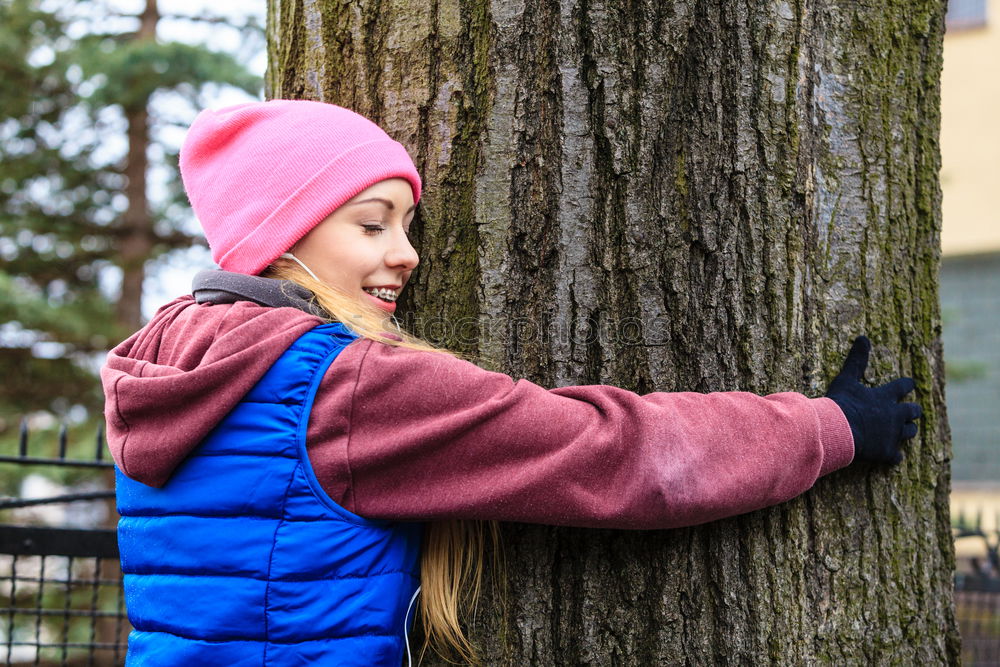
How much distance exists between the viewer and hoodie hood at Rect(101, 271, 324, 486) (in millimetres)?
1486

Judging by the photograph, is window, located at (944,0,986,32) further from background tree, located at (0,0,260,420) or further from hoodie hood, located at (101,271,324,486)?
hoodie hood, located at (101,271,324,486)

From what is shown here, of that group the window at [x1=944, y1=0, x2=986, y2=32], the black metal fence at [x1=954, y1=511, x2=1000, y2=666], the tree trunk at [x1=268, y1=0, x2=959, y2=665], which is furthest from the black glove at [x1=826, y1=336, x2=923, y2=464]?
the window at [x1=944, y1=0, x2=986, y2=32]

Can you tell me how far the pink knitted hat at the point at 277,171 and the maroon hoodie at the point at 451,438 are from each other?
205mm

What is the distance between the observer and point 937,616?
1906 mm

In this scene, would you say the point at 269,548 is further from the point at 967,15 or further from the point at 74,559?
the point at 967,15

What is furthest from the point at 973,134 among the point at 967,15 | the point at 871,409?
the point at 871,409

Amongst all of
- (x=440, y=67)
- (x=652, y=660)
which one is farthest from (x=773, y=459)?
(x=440, y=67)

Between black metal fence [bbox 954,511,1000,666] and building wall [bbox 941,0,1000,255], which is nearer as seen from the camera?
black metal fence [bbox 954,511,1000,666]

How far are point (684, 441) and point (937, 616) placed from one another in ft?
2.79

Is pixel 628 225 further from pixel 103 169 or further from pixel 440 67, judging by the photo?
pixel 103 169

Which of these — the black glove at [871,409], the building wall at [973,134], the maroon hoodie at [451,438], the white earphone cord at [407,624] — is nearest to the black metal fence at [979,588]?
the black glove at [871,409]

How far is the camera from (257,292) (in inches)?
63.7

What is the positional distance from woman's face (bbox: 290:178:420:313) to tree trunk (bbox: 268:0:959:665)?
137 millimetres

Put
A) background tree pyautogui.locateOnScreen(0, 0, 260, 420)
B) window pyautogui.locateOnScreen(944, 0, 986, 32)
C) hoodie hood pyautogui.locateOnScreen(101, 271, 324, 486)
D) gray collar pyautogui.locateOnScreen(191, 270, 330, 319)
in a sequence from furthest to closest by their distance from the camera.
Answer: window pyautogui.locateOnScreen(944, 0, 986, 32), background tree pyautogui.locateOnScreen(0, 0, 260, 420), gray collar pyautogui.locateOnScreen(191, 270, 330, 319), hoodie hood pyautogui.locateOnScreen(101, 271, 324, 486)
